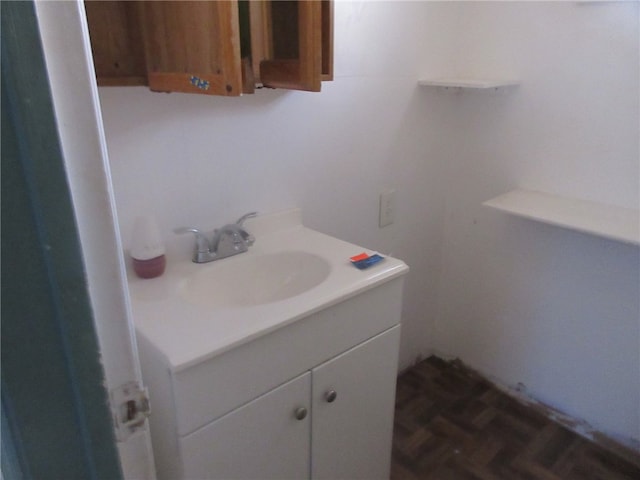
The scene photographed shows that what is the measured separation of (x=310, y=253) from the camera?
4.01 ft

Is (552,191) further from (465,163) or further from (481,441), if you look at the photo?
(481,441)

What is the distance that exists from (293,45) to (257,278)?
579 millimetres

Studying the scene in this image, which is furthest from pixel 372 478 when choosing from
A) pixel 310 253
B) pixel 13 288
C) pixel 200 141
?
pixel 13 288

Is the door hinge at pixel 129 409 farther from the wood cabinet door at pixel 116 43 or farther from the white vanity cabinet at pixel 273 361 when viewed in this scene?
the wood cabinet door at pixel 116 43

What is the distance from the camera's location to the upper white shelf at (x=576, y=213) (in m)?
1.31

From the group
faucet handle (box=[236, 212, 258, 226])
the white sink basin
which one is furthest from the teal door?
faucet handle (box=[236, 212, 258, 226])

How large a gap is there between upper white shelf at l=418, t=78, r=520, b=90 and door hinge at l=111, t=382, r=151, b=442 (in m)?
1.41

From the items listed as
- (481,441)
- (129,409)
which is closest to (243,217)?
(129,409)

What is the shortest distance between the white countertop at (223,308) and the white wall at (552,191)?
2.67 feet

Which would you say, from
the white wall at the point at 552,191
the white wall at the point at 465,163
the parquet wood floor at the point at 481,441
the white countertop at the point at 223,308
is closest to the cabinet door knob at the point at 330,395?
the white countertop at the point at 223,308

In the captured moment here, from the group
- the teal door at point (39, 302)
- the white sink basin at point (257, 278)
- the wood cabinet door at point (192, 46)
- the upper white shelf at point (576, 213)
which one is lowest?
the white sink basin at point (257, 278)

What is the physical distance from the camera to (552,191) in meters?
1.61

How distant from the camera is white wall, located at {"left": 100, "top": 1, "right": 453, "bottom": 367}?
3.58 ft

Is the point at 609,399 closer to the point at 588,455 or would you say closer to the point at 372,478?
the point at 588,455
